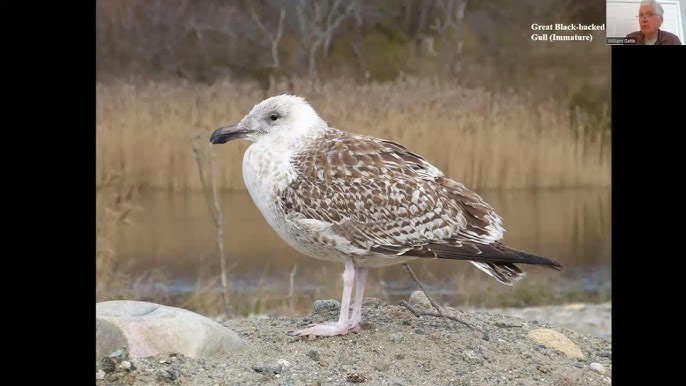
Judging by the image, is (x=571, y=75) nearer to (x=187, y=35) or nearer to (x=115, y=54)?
(x=187, y=35)

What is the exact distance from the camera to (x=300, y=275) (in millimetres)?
5848

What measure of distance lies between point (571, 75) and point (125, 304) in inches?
110

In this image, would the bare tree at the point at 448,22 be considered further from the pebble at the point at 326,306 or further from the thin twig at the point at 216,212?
the pebble at the point at 326,306

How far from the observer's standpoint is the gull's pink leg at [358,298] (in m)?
4.68

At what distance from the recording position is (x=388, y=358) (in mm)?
4598

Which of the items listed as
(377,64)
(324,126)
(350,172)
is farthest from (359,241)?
(377,64)

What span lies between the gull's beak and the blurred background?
1005 millimetres

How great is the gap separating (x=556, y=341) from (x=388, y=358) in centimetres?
96
